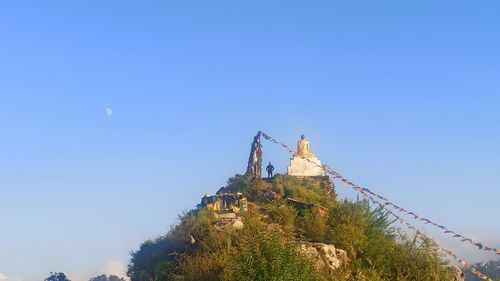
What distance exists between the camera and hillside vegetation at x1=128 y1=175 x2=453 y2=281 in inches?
910

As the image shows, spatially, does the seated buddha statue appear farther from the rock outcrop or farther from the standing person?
the rock outcrop

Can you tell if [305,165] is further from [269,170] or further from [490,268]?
[490,268]

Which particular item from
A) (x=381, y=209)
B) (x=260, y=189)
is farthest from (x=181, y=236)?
(x=381, y=209)

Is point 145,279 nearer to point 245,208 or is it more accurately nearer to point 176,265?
point 176,265

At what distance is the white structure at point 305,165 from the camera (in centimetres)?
3959

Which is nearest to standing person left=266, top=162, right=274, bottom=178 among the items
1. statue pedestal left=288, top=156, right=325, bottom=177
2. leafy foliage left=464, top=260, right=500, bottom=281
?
statue pedestal left=288, top=156, right=325, bottom=177

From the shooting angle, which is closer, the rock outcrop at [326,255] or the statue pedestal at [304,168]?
the rock outcrop at [326,255]

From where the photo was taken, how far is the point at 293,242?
72.7ft

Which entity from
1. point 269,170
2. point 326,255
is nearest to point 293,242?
point 326,255

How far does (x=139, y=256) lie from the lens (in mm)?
30703

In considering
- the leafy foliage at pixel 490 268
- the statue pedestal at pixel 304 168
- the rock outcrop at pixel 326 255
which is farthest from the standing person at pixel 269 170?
the leafy foliage at pixel 490 268

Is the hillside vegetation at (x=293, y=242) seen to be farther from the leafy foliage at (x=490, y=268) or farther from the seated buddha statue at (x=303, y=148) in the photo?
the leafy foliage at (x=490, y=268)

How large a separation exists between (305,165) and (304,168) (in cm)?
24

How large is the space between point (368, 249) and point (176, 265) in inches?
357
